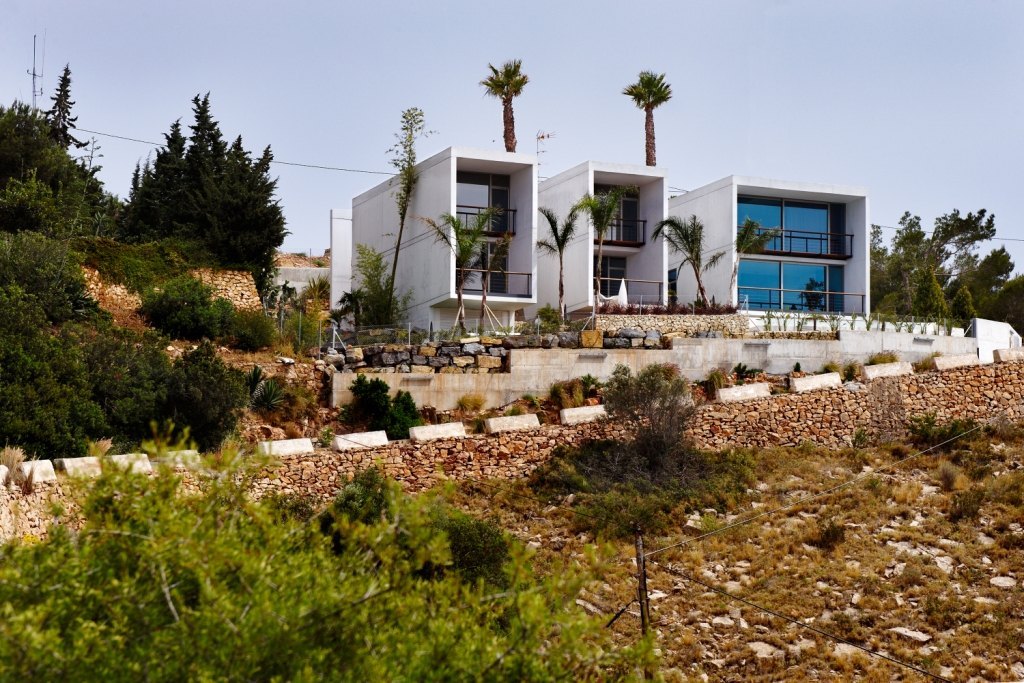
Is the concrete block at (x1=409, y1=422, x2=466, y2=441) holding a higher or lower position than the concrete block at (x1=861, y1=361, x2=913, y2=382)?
lower

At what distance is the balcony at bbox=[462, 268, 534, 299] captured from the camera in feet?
114

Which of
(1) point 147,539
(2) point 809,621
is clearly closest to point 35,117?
(2) point 809,621

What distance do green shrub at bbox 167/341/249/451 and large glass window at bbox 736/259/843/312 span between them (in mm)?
21163

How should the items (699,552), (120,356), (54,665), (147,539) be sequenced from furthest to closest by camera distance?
(120,356) < (699,552) < (147,539) < (54,665)

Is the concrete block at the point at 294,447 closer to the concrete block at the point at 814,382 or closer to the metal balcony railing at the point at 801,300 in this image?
the concrete block at the point at 814,382

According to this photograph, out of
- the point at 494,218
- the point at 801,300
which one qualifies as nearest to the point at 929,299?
the point at 801,300

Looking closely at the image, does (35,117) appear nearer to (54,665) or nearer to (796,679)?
(796,679)

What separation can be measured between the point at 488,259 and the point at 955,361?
43.2 feet

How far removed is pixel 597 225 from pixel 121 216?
1685cm

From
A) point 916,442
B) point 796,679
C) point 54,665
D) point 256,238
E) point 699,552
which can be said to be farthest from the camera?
point 256,238

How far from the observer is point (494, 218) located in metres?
36.2

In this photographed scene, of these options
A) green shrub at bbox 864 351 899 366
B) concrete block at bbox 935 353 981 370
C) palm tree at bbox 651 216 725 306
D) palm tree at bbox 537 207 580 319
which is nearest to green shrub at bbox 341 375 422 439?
palm tree at bbox 537 207 580 319

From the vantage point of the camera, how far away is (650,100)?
4194 cm

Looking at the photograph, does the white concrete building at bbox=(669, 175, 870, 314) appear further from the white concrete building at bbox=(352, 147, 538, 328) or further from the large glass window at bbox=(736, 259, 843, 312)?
the white concrete building at bbox=(352, 147, 538, 328)
